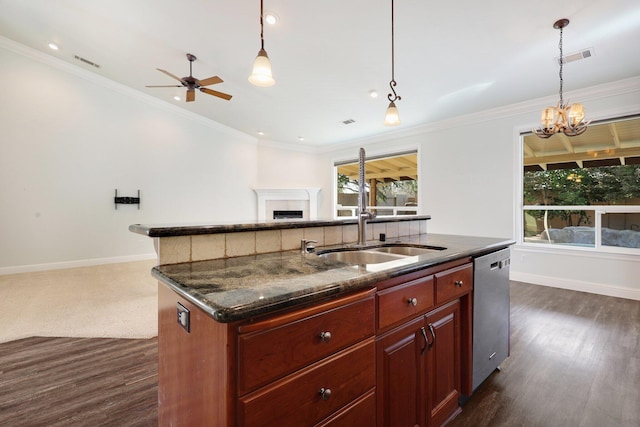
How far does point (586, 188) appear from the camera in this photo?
381cm

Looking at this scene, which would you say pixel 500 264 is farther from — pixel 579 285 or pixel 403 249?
pixel 579 285

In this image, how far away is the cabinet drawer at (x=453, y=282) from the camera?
134 centimetres

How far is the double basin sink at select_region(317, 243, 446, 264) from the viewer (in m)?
1.66

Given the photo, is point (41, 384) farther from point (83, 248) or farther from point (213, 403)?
point (83, 248)

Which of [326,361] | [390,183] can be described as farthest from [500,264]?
[390,183]

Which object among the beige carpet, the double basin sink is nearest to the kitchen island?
the double basin sink

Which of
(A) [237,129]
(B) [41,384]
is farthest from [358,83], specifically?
(B) [41,384]

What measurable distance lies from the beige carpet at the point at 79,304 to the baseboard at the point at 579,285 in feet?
15.9

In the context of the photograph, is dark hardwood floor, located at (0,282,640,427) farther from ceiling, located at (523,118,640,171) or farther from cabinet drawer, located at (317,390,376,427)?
ceiling, located at (523,118,640,171)

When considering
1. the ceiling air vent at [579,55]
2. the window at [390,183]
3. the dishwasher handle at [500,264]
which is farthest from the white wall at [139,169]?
the dishwasher handle at [500,264]

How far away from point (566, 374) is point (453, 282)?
136 cm

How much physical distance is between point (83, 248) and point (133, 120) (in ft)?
8.17

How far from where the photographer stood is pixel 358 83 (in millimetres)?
3916

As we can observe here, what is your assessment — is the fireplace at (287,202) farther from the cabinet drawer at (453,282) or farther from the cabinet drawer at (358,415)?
the cabinet drawer at (358,415)
